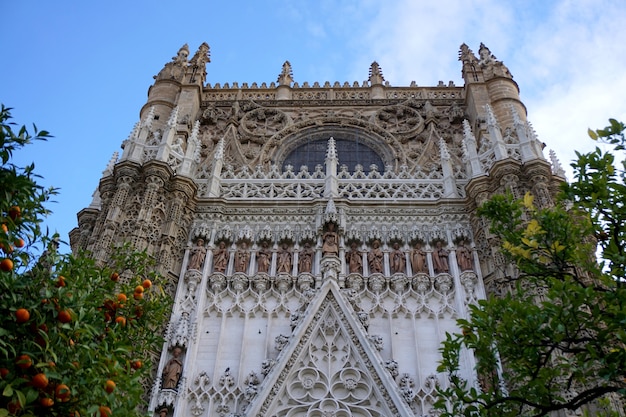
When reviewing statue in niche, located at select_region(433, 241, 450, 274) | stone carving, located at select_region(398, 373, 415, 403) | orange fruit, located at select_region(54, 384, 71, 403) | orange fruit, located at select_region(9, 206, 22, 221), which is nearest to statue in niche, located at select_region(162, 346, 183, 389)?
stone carving, located at select_region(398, 373, 415, 403)

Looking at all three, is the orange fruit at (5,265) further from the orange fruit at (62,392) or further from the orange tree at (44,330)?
the orange fruit at (62,392)

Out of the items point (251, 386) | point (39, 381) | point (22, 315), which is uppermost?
point (251, 386)

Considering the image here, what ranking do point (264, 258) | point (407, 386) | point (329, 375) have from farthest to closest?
1. point (264, 258)
2. point (329, 375)
3. point (407, 386)

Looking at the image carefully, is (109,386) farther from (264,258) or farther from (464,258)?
(464,258)

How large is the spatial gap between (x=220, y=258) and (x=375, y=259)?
124 inches

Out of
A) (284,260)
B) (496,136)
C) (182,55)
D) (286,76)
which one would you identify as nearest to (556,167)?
(496,136)

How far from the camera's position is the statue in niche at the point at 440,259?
1216 centimetres

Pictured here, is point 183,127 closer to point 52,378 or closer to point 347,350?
point 347,350

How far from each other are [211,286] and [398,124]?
8161 mm

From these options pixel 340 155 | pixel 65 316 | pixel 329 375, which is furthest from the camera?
pixel 340 155

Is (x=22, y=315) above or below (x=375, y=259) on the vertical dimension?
below

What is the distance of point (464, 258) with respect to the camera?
40.3ft

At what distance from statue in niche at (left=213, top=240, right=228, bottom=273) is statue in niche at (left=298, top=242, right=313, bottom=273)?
152 centimetres

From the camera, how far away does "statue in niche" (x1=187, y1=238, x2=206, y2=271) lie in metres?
12.3
